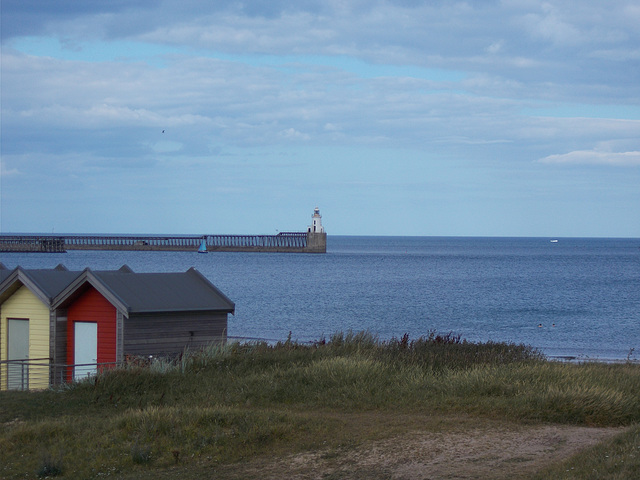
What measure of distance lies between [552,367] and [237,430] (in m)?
6.24

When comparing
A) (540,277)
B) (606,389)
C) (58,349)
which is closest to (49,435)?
(58,349)

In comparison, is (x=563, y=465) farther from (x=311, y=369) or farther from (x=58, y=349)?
(x=58, y=349)

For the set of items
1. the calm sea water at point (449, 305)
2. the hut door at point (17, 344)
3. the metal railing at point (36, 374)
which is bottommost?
the calm sea water at point (449, 305)

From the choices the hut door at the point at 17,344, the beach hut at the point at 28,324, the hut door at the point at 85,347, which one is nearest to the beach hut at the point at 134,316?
the hut door at the point at 85,347

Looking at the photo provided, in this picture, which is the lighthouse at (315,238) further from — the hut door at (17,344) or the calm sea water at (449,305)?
the hut door at (17,344)

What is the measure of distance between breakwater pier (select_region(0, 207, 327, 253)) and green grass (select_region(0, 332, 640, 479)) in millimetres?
125916

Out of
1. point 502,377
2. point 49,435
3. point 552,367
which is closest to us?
point 49,435

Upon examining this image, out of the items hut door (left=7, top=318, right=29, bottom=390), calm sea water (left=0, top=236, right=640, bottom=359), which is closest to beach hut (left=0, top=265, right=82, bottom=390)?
hut door (left=7, top=318, right=29, bottom=390)

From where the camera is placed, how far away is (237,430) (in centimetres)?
1094

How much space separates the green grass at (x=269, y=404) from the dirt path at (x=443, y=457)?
0.50m

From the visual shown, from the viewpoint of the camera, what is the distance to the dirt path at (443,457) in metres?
9.02

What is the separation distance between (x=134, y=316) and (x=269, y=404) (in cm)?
547

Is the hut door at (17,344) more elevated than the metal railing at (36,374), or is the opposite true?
the hut door at (17,344)

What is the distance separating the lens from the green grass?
34.4 ft
